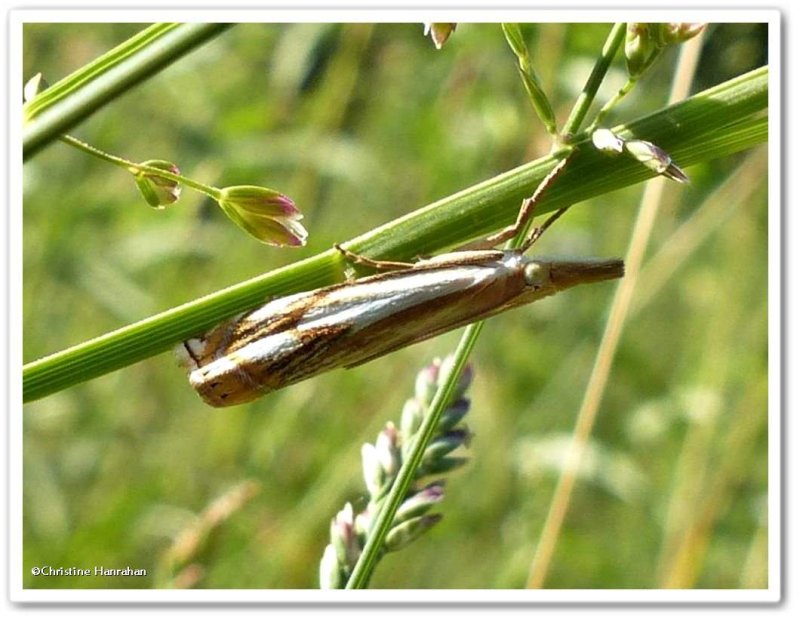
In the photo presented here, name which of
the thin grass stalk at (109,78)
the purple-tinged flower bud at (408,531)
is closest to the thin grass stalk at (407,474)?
the purple-tinged flower bud at (408,531)

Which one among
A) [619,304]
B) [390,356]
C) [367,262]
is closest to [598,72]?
[367,262]

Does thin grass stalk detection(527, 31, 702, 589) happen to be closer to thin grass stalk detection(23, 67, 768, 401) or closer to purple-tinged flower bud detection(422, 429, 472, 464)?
thin grass stalk detection(23, 67, 768, 401)

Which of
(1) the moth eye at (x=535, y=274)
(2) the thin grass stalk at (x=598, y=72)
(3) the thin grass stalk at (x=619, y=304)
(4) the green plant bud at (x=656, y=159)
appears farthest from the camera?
(3) the thin grass stalk at (x=619, y=304)

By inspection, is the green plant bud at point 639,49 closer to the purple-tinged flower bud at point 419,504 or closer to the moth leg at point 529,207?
the moth leg at point 529,207

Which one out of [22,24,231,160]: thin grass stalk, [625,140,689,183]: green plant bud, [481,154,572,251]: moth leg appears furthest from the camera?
[481,154,572,251]: moth leg

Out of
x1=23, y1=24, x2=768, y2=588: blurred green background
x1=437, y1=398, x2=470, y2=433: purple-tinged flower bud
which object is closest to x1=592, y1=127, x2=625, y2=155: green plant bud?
x1=437, y1=398, x2=470, y2=433: purple-tinged flower bud

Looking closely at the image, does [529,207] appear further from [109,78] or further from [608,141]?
[109,78]

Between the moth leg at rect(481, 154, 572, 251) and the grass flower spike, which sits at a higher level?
the moth leg at rect(481, 154, 572, 251)
